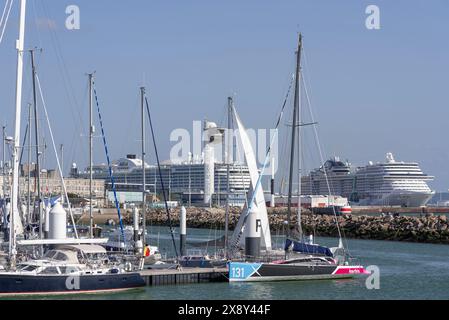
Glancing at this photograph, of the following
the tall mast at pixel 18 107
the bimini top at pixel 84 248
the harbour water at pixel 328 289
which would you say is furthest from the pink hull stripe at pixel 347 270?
the tall mast at pixel 18 107

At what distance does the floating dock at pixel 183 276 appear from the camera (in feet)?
107

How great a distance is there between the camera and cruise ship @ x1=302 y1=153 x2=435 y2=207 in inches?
5763

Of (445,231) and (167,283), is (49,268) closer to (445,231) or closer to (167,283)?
(167,283)

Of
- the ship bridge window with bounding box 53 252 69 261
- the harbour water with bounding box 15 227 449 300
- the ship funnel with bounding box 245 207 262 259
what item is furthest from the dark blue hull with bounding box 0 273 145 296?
the ship funnel with bounding box 245 207 262 259

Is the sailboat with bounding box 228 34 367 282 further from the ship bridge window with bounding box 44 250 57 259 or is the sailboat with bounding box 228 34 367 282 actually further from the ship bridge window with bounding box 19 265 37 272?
the ship bridge window with bounding box 19 265 37 272

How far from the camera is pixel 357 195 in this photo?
6043 inches

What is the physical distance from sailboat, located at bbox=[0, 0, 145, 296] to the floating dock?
182 cm

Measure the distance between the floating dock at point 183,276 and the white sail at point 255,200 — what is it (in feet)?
11.7

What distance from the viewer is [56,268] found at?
28125 millimetres

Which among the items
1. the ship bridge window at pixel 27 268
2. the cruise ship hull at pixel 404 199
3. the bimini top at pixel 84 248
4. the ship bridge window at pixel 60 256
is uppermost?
the bimini top at pixel 84 248

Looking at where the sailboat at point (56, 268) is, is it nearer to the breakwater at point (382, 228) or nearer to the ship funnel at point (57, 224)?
the ship funnel at point (57, 224)
